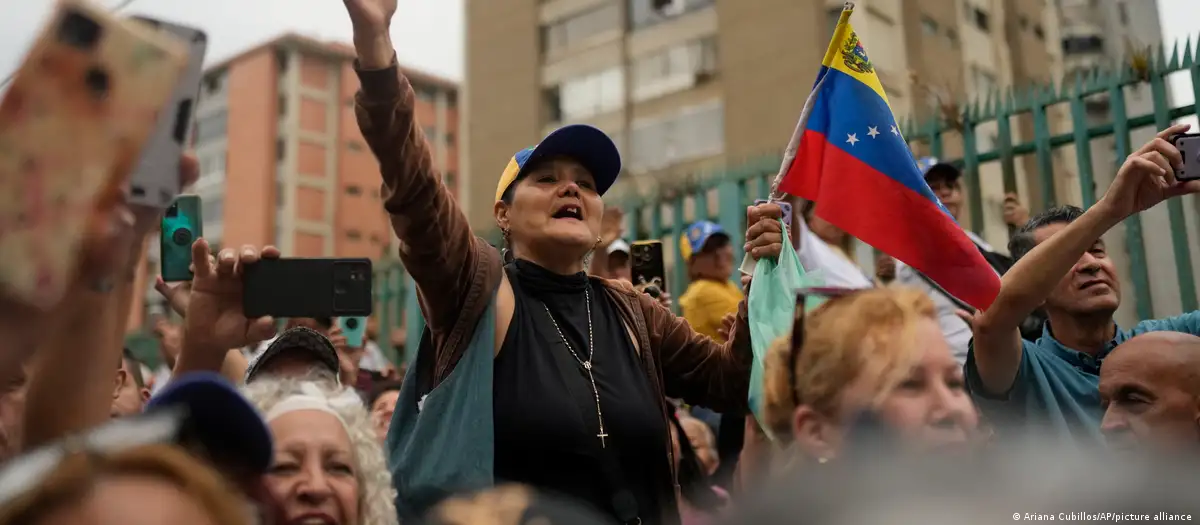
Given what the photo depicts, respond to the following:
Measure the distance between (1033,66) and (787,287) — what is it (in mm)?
21270

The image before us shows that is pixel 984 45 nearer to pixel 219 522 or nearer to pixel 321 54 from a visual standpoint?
pixel 219 522

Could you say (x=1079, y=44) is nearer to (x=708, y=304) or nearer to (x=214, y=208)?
(x=708, y=304)

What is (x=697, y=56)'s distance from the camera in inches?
853

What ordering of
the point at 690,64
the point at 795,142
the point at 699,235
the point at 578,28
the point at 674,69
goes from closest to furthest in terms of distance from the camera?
the point at 795,142 < the point at 699,235 < the point at 690,64 < the point at 674,69 < the point at 578,28

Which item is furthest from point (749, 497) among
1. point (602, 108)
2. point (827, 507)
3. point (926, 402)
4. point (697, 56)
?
point (602, 108)

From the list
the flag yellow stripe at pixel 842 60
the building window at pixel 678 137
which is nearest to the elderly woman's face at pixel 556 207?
the flag yellow stripe at pixel 842 60

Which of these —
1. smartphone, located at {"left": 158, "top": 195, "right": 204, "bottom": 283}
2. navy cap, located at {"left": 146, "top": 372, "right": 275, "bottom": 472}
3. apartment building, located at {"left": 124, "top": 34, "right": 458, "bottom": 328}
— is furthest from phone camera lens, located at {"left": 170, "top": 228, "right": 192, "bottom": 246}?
apartment building, located at {"left": 124, "top": 34, "right": 458, "bottom": 328}

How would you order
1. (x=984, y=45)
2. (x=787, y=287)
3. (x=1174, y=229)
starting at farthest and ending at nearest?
(x=984, y=45)
(x=1174, y=229)
(x=787, y=287)

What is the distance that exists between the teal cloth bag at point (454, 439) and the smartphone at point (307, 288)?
11.5 inches

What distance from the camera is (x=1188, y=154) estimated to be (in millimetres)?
2590

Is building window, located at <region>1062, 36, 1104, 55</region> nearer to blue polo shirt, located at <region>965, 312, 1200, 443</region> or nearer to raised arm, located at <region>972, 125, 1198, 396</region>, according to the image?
blue polo shirt, located at <region>965, 312, 1200, 443</region>

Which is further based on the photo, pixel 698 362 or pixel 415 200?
pixel 698 362

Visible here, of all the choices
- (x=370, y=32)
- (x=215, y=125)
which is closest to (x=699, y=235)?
(x=370, y=32)

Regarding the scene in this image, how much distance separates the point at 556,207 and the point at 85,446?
1452 mm
